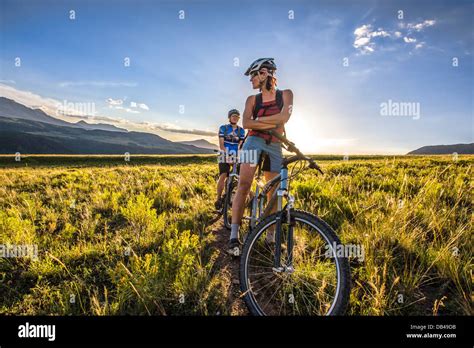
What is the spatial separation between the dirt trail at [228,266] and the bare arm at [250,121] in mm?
2029

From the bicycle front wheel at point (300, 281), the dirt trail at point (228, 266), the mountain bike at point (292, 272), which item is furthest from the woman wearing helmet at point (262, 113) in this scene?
the bicycle front wheel at point (300, 281)

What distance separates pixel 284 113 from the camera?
3080 millimetres

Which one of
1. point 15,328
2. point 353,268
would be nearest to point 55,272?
point 15,328

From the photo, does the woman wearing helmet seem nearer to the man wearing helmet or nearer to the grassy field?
the grassy field

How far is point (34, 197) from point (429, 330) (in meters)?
9.81

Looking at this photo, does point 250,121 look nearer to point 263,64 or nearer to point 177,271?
point 263,64

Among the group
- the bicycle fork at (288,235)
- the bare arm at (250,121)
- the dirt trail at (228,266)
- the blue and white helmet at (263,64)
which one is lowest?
the dirt trail at (228,266)

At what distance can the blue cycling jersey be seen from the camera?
6324 millimetres

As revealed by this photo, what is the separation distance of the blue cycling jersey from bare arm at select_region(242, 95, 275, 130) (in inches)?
113

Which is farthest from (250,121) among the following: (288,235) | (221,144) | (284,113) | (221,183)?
(221,183)

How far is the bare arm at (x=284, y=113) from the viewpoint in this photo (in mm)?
2998

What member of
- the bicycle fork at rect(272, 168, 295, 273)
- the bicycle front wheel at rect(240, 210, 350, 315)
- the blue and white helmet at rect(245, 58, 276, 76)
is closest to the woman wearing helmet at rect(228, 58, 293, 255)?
the blue and white helmet at rect(245, 58, 276, 76)

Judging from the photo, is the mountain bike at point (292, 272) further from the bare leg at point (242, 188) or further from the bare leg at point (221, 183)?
the bare leg at point (221, 183)

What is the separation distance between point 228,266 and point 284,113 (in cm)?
233
